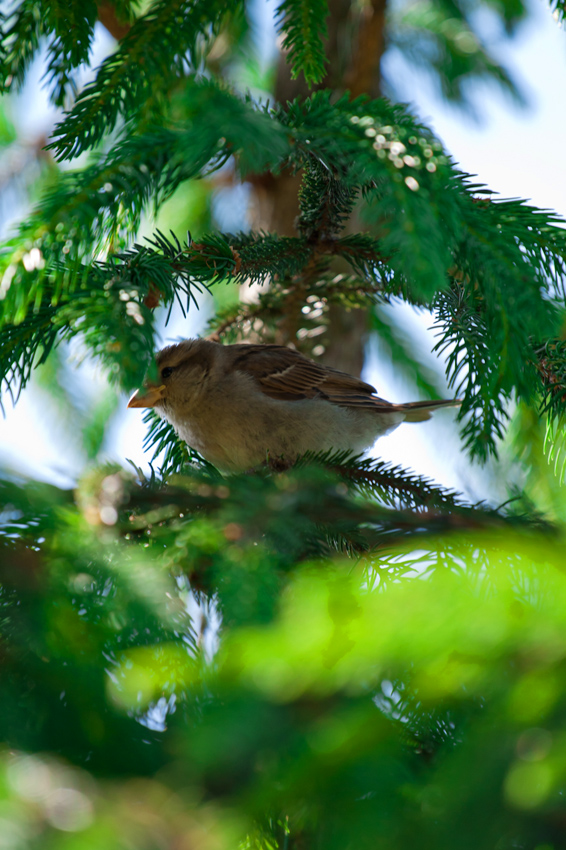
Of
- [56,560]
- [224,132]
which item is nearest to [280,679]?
[56,560]

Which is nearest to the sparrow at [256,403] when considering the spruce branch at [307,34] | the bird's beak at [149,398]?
the bird's beak at [149,398]

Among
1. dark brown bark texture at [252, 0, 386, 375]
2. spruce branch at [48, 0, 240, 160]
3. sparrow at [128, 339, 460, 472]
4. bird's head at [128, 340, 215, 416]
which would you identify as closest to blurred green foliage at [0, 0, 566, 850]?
spruce branch at [48, 0, 240, 160]

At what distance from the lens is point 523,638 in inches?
24.2

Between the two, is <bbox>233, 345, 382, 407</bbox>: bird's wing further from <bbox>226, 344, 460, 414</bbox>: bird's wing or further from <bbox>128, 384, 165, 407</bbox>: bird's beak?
<bbox>128, 384, 165, 407</bbox>: bird's beak

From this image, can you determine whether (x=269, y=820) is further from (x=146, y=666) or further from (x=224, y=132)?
(x=224, y=132)

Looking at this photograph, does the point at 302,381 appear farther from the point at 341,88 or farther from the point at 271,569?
the point at 341,88

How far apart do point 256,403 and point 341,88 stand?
1.95 meters

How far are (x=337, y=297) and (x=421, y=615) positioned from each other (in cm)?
186

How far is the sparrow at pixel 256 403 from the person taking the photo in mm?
2289

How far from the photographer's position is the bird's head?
232cm

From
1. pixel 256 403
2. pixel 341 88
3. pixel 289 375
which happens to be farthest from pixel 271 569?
pixel 341 88

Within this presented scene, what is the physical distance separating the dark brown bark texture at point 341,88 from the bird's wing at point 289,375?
400mm

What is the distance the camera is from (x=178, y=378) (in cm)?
237

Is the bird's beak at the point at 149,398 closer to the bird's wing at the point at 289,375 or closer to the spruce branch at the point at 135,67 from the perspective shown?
the bird's wing at the point at 289,375
